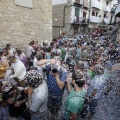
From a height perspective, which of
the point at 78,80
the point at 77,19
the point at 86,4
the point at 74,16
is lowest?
the point at 78,80

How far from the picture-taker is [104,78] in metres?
3.08

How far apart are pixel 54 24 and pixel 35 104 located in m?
20.4

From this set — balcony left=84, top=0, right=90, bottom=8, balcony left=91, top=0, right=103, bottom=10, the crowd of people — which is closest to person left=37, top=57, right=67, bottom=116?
the crowd of people

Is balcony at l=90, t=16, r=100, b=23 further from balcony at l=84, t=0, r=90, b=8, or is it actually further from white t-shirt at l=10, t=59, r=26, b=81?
white t-shirt at l=10, t=59, r=26, b=81

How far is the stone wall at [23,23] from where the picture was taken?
8.53m

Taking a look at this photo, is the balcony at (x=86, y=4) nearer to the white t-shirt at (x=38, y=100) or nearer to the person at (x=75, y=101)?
the person at (x=75, y=101)

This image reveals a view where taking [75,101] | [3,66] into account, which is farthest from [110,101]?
[3,66]

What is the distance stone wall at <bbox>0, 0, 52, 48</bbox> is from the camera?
8531mm

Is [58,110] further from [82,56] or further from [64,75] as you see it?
[82,56]

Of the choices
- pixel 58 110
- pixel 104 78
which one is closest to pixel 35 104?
pixel 58 110

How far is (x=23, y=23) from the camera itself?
9727 mm

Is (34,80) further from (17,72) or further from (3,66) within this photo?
(3,66)

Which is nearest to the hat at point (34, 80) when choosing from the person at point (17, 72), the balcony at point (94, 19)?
the person at point (17, 72)

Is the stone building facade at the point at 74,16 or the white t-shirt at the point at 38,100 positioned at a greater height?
the stone building facade at the point at 74,16
